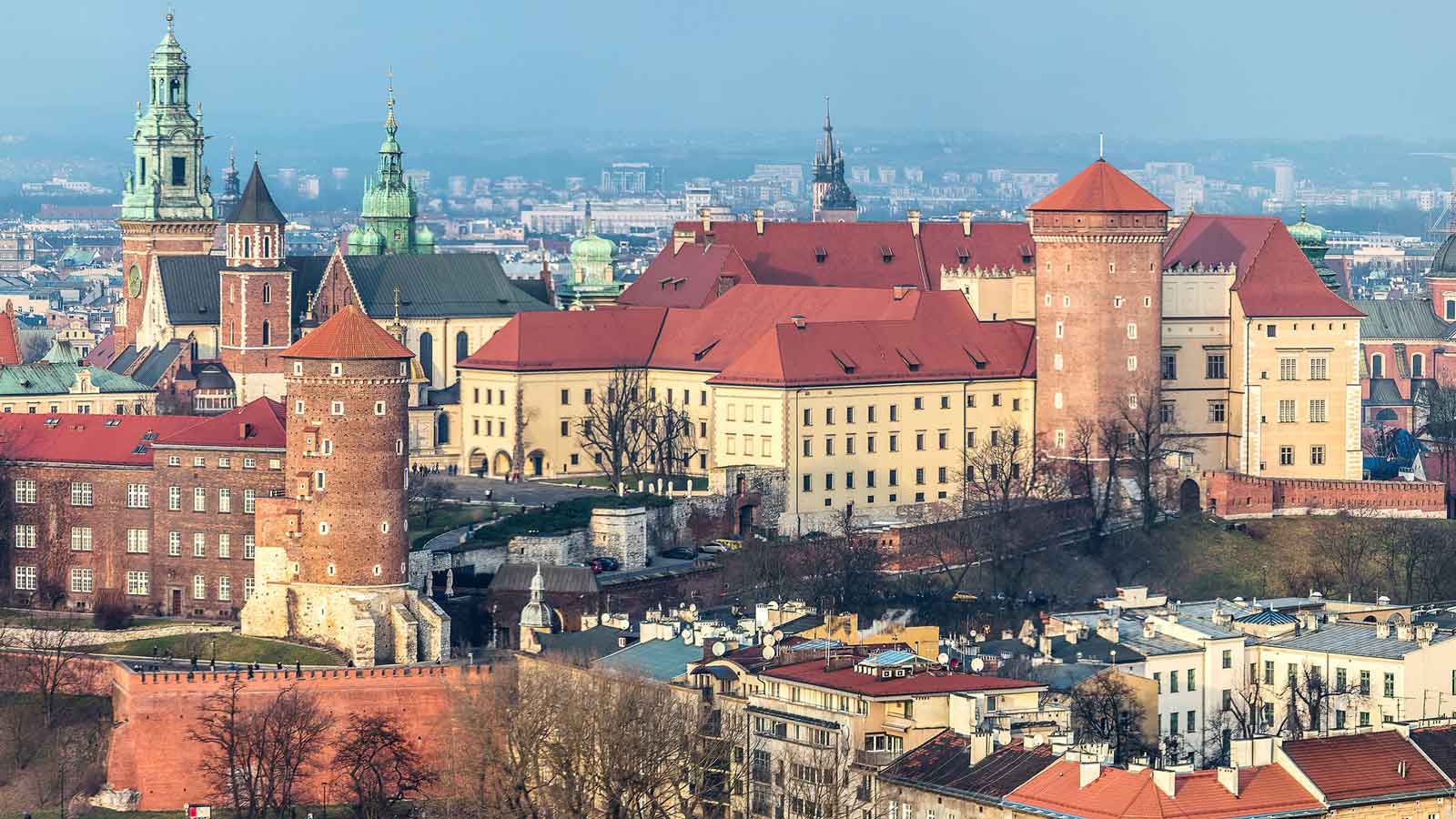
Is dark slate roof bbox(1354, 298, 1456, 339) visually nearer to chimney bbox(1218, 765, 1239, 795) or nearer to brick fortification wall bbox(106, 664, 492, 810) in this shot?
brick fortification wall bbox(106, 664, 492, 810)

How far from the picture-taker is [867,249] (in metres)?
143

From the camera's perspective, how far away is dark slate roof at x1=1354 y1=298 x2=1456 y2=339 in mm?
191250

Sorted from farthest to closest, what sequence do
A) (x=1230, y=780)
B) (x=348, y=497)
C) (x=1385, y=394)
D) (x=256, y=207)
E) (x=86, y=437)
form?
(x=1385, y=394) → (x=256, y=207) → (x=86, y=437) → (x=348, y=497) → (x=1230, y=780)

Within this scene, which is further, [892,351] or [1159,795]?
[892,351]

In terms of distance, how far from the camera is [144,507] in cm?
11094

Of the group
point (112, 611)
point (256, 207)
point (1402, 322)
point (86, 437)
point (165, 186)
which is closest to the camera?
point (112, 611)

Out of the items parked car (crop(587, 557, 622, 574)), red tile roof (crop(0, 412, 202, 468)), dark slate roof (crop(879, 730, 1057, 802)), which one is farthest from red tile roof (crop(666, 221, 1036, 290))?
dark slate roof (crop(879, 730, 1057, 802))

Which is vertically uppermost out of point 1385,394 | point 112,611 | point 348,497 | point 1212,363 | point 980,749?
point 1212,363

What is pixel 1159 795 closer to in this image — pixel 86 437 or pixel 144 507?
pixel 144 507

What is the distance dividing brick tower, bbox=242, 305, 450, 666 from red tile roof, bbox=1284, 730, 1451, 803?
94.1 feet

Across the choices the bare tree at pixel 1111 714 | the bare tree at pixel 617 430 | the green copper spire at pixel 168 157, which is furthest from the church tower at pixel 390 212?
the bare tree at pixel 1111 714

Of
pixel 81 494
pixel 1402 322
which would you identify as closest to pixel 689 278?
pixel 81 494

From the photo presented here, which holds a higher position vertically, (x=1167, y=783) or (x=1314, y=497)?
(x=1314, y=497)

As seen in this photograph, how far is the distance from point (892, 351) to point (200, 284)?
118 feet
